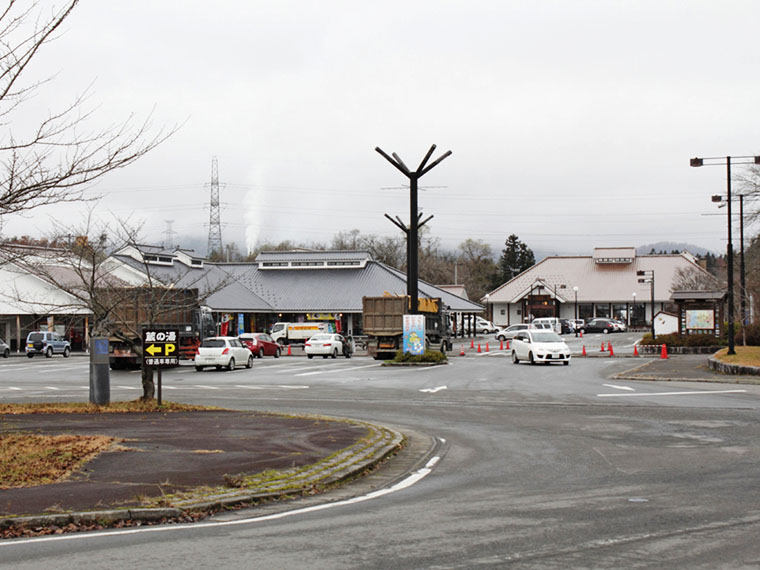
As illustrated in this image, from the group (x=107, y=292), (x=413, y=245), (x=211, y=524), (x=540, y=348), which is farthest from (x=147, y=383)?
(x=540, y=348)

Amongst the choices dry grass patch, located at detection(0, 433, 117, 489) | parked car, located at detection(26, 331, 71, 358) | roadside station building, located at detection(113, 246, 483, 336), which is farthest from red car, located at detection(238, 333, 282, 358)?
dry grass patch, located at detection(0, 433, 117, 489)

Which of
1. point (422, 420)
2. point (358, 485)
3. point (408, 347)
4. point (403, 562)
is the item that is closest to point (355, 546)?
point (403, 562)

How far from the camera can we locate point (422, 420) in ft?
58.3

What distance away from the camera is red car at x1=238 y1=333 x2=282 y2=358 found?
49.1 m

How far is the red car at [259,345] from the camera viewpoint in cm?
4909

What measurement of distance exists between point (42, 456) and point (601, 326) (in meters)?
82.5

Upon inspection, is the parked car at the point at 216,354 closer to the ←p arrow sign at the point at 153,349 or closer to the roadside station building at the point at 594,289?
the ←p arrow sign at the point at 153,349

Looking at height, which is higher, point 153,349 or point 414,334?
point 153,349

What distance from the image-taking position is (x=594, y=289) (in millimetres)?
103000

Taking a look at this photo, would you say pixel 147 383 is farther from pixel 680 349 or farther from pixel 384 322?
pixel 680 349

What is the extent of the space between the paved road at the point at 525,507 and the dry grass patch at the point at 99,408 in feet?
8.45

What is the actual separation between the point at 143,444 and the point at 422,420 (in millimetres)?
6884

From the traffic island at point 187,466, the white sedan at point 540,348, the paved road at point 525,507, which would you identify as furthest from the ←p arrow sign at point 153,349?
the white sedan at point 540,348

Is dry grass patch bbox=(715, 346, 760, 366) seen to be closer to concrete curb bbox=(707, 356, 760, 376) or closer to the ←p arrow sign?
concrete curb bbox=(707, 356, 760, 376)
